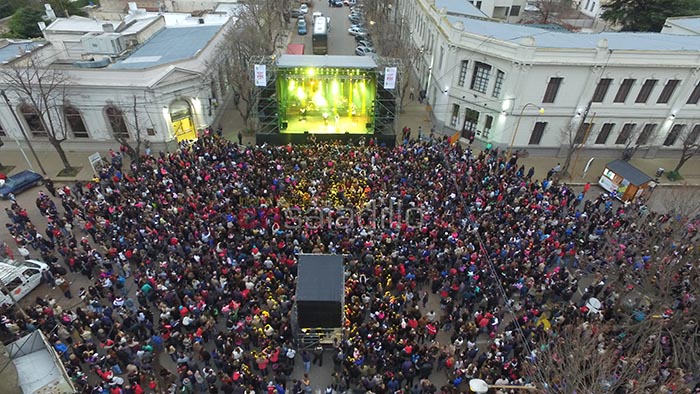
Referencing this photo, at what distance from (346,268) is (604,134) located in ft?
71.7

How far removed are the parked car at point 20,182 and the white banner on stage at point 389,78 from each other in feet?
71.3

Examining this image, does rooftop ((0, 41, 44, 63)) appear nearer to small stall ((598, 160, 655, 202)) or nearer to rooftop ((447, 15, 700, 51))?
rooftop ((447, 15, 700, 51))

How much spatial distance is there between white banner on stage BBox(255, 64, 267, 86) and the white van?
15458 millimetres

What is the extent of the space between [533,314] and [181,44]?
30558 mm

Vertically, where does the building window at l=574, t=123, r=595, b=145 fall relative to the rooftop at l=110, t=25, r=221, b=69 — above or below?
below

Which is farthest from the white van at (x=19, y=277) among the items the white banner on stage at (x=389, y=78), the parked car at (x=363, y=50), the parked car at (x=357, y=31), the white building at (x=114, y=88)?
the parked car at (x=357, y=31)

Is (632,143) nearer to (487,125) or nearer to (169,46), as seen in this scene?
(487,125)

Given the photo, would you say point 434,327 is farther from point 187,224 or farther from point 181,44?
point 181,44

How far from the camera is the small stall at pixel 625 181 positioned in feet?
76.8

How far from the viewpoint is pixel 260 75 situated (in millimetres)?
26859

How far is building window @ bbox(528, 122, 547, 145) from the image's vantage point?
28381 mm

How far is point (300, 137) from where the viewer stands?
1155 inches

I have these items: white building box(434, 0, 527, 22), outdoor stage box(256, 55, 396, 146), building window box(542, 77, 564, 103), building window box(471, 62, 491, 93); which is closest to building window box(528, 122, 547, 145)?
building window box(542, 77, 564, 103)

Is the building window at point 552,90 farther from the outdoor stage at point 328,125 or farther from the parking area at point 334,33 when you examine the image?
the parking area at point 334,33
